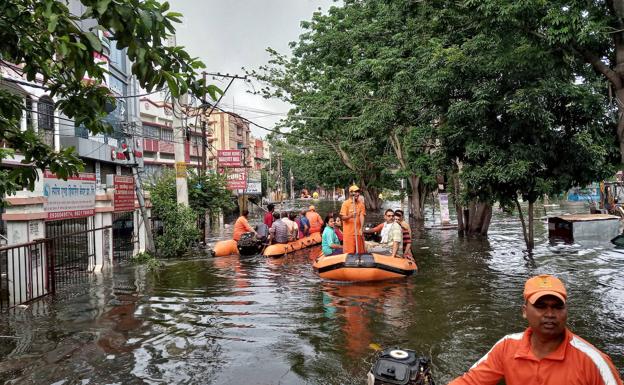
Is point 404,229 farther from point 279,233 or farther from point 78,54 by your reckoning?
point 78,54

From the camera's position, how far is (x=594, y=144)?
37.2 ft

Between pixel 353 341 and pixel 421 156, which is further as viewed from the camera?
pixel 421 156

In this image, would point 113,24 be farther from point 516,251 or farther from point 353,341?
point 516,251

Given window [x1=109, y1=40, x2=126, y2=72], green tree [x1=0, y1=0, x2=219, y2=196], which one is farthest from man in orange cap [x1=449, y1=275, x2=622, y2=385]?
window [x1=109, y1=40, x2=126, y2=72]

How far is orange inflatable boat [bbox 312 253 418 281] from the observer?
36.3ft

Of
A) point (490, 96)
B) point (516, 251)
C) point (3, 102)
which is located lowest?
point (516, 251)

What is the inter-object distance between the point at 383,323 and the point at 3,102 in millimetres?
6096

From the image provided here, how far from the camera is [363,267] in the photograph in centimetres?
1107

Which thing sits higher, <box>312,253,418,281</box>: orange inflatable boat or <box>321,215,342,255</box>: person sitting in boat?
<box>321,215,342,255</box>: person sitting in boat

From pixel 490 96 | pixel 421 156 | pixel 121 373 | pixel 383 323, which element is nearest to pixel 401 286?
pixel 383 323

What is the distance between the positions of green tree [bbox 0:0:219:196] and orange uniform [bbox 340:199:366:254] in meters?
7.71

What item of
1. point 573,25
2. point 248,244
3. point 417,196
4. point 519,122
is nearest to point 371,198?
point 417,196

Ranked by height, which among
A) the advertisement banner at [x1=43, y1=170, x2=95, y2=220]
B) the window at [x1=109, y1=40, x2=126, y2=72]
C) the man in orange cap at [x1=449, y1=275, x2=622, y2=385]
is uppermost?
the window at [x1=109, y1=40, x2=126, y2=72]

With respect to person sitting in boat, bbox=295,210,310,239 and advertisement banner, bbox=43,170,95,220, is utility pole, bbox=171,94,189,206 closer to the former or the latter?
advertisement banner, bbox=43,170,95,220
